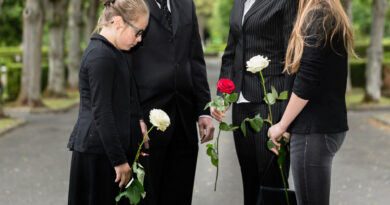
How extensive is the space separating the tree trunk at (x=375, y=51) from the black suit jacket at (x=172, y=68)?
1303 cm

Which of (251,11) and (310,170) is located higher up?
(251,11)

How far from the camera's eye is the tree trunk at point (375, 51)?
1593 centimetres

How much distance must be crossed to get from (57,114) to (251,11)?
12457mm

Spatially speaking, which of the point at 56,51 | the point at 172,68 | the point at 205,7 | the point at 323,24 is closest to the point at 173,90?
the point at 172,68

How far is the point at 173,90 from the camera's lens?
378 cm

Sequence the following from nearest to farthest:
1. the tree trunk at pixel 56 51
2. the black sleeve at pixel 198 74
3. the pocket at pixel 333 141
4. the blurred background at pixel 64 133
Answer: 1. the pocket at pixel 333 141
2. the black sleeve at pixel 198 74
3. the blurred background at pixel 64 133
4. the tree trunk at pixel 56 51

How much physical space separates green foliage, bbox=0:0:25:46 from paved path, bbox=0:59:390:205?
777 inches

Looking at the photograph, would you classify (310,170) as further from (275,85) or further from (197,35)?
(197,35)

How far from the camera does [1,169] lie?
8055mm

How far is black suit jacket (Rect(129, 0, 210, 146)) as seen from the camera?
3.71m

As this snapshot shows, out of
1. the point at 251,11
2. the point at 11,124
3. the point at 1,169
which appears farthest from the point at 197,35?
the point at 11,124

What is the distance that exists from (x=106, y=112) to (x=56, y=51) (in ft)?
54.7

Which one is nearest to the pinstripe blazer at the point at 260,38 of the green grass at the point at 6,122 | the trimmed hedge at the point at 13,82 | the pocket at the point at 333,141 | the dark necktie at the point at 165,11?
the dark necktie at the point at 165,11

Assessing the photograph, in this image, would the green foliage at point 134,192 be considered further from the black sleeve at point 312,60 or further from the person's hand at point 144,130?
the black sleeve at point 312,60
